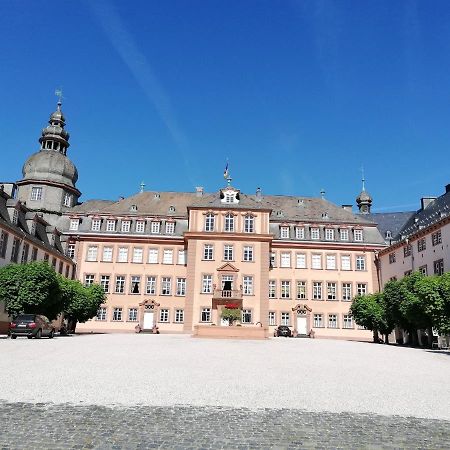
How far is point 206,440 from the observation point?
6.36 metres

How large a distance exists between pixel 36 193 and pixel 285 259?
32953 millimetres

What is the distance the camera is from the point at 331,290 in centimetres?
5494

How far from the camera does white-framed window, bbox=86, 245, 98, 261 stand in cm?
5516

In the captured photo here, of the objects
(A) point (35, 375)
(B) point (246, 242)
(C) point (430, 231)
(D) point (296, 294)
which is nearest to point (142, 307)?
(B) point (246, 242)

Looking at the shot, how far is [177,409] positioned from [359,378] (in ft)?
24.5

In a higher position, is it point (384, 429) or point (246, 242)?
point (246, 242)

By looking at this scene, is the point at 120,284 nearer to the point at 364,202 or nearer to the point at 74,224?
the point at 74,224

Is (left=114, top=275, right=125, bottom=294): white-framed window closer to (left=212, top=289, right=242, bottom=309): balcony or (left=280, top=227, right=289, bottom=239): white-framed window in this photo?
(left=212, top=289, right=242, bottom=309): balcony

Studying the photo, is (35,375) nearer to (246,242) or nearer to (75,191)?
(246,242)

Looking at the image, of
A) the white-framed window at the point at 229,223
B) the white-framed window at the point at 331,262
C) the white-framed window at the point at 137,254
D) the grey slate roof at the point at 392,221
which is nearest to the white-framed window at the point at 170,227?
the white-framed window at the point at 137,254

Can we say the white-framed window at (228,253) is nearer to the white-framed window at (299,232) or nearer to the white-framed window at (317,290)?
the white-framed window at (299,232)

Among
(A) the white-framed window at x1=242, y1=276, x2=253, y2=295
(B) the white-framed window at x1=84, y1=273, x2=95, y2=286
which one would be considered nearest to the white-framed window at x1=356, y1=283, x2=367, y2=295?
(A) the white-framed window at x1=242, y1=276, x2=253, y2=295

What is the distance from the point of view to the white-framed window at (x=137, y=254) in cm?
5499

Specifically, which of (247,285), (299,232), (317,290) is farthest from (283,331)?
(299,232)
